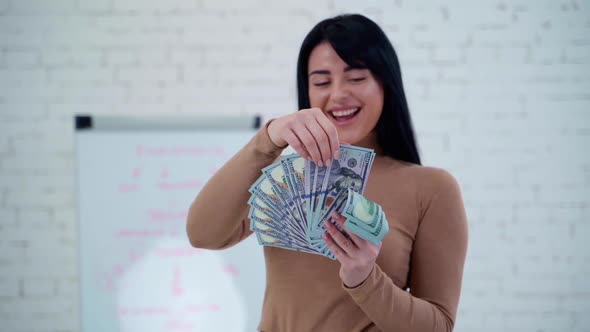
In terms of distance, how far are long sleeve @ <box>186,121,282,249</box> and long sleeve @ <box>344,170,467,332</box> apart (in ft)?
0.94

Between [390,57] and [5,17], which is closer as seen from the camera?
[390,57]

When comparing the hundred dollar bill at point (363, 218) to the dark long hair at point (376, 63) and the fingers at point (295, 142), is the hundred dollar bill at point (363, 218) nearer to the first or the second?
the fingers at point (295, 142)

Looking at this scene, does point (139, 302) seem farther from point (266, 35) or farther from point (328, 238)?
point (328, 238)

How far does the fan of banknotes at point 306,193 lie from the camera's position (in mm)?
926

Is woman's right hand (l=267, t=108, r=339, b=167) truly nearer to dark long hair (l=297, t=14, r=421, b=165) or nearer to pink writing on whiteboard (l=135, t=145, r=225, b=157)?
dark long hair (l=297, t=14, r=421, b=165)

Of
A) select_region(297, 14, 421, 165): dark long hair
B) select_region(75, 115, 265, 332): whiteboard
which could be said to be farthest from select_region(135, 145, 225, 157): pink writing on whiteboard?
select_region(297, 14, 421, 165): dark long hair

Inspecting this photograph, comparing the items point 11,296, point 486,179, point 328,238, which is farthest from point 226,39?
point 328,238

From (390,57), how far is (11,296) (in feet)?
7.75

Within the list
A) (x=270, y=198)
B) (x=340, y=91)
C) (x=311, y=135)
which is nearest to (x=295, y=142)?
(x=311, y=135)

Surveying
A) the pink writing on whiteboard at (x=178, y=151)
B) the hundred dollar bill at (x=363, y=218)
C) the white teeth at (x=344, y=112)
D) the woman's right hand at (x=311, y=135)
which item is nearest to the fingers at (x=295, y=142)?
the woman's right hand at (x=311, y=135)

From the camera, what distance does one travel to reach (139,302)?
2396 mm

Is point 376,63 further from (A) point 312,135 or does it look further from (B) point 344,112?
(A) point 312,135

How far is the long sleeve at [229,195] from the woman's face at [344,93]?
0.19 metres

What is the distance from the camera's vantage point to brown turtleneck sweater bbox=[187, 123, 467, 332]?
100 centimetres
